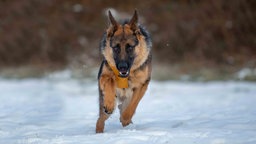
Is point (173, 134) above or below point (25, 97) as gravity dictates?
below

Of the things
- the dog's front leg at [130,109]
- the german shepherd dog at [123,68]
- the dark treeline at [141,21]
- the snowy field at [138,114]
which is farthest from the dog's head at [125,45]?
the dark treeline at [141,21]

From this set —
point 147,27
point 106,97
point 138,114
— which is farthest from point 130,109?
point 147,27

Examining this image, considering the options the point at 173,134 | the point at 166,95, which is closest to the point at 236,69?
the point at 166,95

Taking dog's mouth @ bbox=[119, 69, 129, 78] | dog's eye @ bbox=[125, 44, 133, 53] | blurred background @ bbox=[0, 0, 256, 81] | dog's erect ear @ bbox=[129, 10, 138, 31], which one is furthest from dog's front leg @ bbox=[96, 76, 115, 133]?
blurred background @ bbox=[0, 0, 256, 81]

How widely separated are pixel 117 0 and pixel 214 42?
16.0 feet

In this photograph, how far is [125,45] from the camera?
8.15 metres

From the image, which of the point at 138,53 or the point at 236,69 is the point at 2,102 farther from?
the point at 236,69

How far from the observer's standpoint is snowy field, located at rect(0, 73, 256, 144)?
272 inches

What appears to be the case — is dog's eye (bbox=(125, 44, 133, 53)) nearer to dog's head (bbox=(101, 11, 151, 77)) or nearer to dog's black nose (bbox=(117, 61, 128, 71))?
dog's head (bbox=(101, 11, 151, 77))

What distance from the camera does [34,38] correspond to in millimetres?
21125

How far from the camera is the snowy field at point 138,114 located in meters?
6.91

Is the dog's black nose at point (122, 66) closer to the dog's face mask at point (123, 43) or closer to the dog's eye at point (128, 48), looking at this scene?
the dog's face mask at point (123, 43)

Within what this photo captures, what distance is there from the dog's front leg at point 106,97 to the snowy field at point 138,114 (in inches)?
8.3

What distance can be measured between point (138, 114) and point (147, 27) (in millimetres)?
10097
